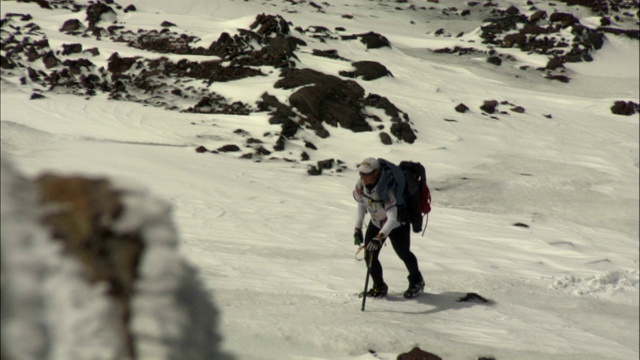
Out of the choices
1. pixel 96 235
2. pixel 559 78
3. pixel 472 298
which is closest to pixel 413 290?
pixel 472 298

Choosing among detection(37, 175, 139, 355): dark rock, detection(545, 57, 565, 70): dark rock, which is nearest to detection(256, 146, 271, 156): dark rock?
detection(37, 175, 139, 355): dark rock

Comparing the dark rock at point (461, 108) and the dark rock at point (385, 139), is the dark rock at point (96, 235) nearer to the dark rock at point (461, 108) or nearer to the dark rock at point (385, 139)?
the dark rock at point (385, 139)

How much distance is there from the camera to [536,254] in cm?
979

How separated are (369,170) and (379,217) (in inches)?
24.5

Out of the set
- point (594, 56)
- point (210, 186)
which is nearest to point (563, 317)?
point (210, 186)

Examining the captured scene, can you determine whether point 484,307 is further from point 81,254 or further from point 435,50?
point 435,50

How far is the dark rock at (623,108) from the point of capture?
20406 mm

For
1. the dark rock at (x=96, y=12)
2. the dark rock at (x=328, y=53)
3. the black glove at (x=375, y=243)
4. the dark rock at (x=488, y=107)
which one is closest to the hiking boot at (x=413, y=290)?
the black glove at (x=375, y=243)

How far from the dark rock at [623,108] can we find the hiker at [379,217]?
16.1 metres

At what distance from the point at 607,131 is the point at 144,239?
19456mm

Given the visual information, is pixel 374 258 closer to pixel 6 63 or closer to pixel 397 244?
pixel 397 244

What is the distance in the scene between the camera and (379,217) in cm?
617

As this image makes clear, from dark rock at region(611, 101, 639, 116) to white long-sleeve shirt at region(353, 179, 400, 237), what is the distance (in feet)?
54.8

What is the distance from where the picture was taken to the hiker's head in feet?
18.7
